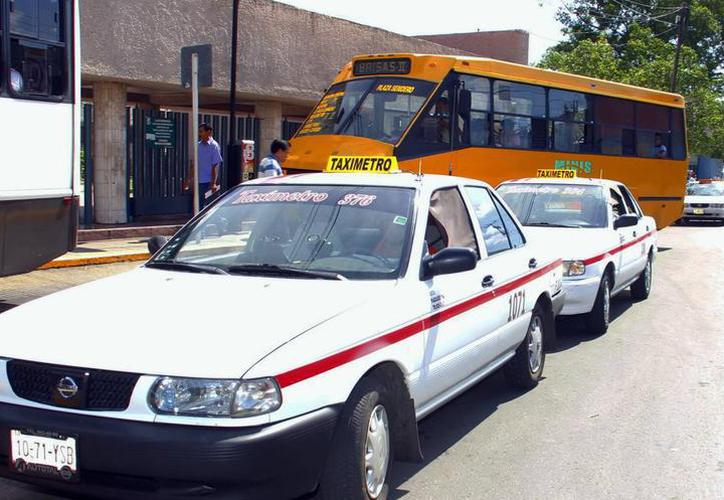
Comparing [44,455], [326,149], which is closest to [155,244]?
[44,455]

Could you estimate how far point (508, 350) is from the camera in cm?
596

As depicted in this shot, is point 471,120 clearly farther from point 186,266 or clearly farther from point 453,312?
point 186,266

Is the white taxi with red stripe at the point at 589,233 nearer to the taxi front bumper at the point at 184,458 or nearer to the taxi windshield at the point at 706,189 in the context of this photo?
the taxi front bumper at the point at 184,458

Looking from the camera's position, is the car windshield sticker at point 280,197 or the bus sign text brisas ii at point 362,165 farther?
the bus sign text brisas ii at point 362,165

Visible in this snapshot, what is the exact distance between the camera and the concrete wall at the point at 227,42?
14.3 metres

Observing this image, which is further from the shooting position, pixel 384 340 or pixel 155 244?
pixel 155 244

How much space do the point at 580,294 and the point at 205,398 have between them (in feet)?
19.0

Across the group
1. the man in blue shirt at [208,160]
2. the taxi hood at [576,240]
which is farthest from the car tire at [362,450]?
the man in blue shirt at [208,160]

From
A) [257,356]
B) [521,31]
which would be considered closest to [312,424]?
[257,356]

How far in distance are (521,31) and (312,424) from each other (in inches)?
1534

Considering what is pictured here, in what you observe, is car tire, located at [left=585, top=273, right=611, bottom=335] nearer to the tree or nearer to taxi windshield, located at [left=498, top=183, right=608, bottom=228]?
taxi windshield, located at [left=498, top=183, right=608, bottom=228]

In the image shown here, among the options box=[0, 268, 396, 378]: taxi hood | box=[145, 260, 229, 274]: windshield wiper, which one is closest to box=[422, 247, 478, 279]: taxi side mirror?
box=[0, 268, 396, 378]: taxi hood

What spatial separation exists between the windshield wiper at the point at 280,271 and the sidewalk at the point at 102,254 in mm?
6976

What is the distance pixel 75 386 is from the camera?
11.0ft
